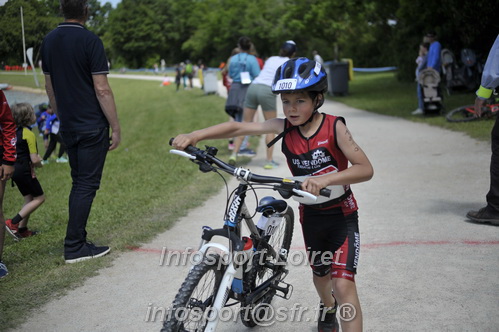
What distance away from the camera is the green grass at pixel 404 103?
13.0 meters

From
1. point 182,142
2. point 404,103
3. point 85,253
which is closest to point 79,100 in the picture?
→ point 85,253

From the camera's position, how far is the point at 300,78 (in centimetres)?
355

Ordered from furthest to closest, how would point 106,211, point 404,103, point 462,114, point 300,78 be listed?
1. point 404,103
2. point 462,114
3. point 106,211
4. point 300,78

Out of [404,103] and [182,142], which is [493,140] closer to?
[182,142]

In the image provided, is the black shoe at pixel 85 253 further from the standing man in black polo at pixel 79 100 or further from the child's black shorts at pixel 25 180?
the child's black shorts at pixel 25 180

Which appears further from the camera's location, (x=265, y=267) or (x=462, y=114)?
(x=462, y=114)

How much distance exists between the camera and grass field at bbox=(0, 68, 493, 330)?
526 centimetres

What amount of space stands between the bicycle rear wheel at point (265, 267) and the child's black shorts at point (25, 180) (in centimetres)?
369

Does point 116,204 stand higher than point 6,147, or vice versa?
point 6,147

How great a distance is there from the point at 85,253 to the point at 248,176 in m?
3.21

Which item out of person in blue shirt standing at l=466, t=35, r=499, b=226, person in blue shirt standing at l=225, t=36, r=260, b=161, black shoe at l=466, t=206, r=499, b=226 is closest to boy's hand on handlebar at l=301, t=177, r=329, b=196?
person in blue shirt standing at l=466, t=35, r=499, b=226

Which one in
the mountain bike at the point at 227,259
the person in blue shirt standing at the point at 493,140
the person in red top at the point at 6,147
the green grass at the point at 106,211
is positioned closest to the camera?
the mountain bike at the point at 227,259

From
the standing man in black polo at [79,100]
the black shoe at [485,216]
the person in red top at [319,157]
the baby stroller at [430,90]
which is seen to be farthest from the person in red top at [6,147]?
the baby stroller at [430,90]

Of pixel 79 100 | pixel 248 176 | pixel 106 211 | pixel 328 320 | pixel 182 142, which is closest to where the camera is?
pixel 248 176
